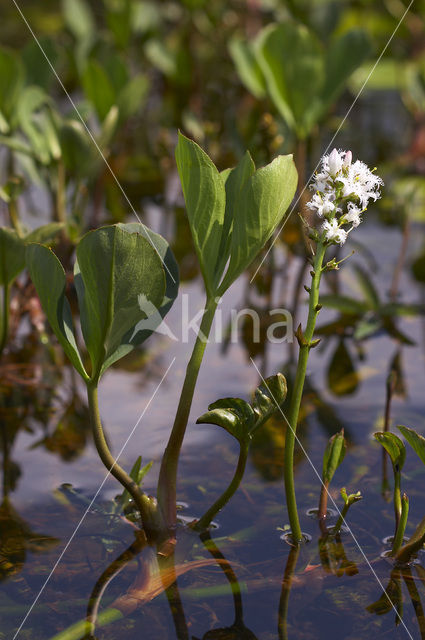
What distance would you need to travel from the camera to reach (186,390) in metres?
1.00

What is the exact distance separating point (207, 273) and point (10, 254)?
0.40m

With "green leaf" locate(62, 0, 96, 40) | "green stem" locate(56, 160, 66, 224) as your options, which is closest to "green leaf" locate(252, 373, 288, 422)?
"green stem" locate(56, 160, 66, 224)

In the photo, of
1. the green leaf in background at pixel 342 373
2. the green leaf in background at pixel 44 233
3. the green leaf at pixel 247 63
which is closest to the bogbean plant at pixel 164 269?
the green leaf in background at pixel 44 233

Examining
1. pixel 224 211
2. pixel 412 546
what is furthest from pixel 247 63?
pixel 412 546

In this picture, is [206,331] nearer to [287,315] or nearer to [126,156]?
[287,315]

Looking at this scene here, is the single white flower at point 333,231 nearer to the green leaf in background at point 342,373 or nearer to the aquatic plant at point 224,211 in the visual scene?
the aquatic plant at point 224,211

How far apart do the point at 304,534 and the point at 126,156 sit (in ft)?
6.01

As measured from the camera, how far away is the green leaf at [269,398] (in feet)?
3.14

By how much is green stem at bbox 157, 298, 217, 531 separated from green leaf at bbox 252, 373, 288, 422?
0.08m

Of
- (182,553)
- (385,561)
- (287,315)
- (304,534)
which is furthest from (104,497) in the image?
(287,315)

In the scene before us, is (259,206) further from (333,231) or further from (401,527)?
(401,527)

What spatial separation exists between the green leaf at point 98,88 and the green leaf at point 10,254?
91 centimetres

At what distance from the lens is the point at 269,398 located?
3.17 feet

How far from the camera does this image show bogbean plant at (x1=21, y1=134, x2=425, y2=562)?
2.93 feet
